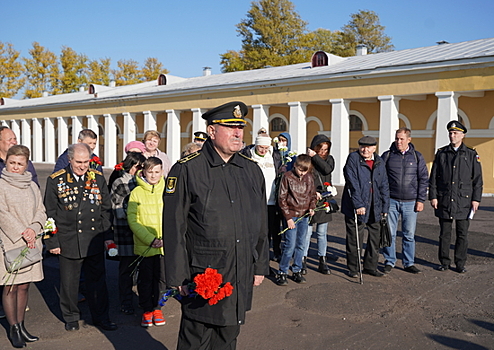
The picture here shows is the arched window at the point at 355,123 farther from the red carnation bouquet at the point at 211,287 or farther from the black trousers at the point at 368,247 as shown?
the red carnation bouquet at the point at 211,287

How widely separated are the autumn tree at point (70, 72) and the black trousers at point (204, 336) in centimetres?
6249

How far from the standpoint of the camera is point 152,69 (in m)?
62.6

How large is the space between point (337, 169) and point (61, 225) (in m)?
18.7

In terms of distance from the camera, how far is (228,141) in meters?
3.25

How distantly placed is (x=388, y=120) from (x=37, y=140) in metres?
35.8

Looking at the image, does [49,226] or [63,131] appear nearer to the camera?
[49,226]

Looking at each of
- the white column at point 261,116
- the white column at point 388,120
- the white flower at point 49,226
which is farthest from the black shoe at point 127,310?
the white column at point 261,116

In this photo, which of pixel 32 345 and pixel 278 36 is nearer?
pixel 32 345

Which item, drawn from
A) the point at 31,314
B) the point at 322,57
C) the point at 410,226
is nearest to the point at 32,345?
the point at 31,314

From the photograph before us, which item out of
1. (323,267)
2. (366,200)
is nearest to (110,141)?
(323,267)

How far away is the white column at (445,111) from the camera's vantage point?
61.5 ft

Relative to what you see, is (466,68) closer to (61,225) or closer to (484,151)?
(484,151)

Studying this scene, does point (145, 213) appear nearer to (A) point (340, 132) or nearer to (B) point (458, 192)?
(B) point (458, 192)

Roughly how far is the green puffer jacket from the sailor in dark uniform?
4405mm
